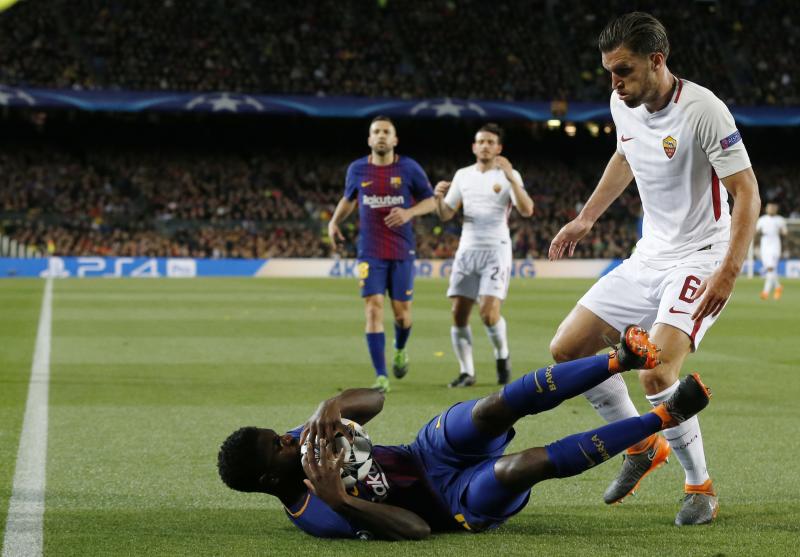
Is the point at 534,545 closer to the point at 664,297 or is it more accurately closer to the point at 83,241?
the point at 664,297

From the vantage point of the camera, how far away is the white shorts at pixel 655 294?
4887 mm

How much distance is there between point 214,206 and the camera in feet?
128

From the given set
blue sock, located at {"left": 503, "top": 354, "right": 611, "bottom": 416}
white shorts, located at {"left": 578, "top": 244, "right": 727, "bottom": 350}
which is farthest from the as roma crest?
blue sock, located at {"left": 503, "top": 354, "right": 611, "bottom": 416}

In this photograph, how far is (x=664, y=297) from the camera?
4.98 meters

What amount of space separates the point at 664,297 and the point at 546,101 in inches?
1463

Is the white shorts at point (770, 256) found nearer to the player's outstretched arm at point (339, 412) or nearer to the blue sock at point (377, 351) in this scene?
the blue sock at point (377, 351)

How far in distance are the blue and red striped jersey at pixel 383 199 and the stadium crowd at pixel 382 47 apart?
30077mm

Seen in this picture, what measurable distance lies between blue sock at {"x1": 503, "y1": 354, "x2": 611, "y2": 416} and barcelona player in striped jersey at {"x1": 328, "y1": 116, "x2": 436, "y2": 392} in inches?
216

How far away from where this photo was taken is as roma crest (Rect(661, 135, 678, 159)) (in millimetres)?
4930

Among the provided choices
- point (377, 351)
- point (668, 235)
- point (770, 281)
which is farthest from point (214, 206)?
point (668, 235)

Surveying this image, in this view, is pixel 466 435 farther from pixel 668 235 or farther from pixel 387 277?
pixel 387 277

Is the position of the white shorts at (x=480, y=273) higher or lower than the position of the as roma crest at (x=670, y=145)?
lower

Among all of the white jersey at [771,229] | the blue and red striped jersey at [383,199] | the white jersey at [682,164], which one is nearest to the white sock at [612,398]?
the white jersey at [682,164]

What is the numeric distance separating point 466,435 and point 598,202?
5.40 feet
